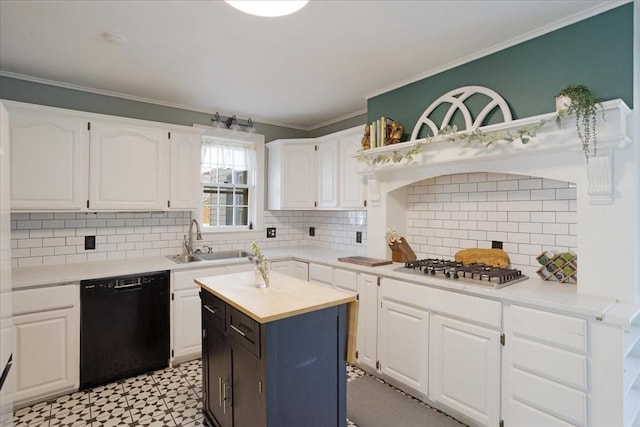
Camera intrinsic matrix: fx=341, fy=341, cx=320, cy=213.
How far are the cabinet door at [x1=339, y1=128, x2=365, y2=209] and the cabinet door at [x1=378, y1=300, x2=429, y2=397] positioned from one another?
3.86 ft

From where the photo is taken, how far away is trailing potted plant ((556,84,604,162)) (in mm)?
1881

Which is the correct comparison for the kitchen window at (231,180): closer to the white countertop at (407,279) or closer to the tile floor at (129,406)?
the white countertop at (407,279)

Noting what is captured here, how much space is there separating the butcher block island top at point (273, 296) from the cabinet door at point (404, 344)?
885mm

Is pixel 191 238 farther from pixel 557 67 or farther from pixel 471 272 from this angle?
pixel 557 67

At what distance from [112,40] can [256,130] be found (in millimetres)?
2167

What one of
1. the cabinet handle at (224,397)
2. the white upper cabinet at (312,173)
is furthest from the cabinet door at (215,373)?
the white upper cabinet at (312,173)

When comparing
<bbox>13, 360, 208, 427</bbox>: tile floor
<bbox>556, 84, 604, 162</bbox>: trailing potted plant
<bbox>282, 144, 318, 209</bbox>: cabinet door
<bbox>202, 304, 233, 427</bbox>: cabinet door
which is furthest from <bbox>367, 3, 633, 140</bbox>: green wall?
<bbox>13, 360, 208, 427</bbox>: tile floor

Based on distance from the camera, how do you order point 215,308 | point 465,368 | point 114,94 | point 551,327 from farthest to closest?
point 114,94 → point 465,368 → point 215,308 → point 551,327

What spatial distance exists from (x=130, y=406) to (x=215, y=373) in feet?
3.06

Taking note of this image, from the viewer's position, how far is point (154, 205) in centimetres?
330

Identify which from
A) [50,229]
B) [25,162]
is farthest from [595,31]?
[50,229]

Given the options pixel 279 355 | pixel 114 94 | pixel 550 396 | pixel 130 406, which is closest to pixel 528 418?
pixel 550 396

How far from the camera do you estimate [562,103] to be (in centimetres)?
199

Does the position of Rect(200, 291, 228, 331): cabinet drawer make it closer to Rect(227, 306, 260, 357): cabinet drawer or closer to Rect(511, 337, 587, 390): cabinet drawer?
Rect(227, 306, 260, 357): cabinet drawer
